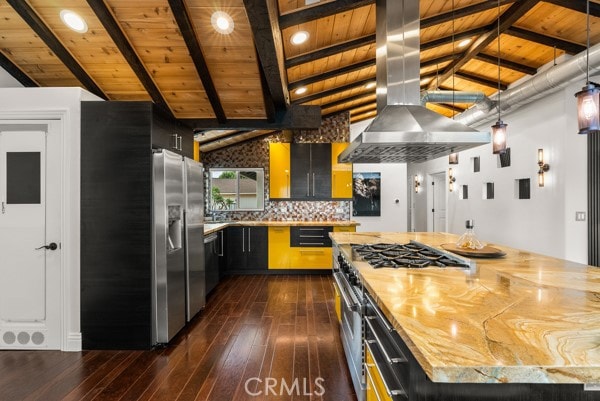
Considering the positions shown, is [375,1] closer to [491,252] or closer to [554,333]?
[491,252]

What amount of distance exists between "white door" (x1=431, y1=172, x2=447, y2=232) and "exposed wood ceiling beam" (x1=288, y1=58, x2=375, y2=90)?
4.58 m

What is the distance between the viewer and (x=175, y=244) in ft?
10.4

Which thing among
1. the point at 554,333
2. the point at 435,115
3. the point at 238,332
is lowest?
the point at 238,332

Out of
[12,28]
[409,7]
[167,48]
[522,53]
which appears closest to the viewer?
[409,7]

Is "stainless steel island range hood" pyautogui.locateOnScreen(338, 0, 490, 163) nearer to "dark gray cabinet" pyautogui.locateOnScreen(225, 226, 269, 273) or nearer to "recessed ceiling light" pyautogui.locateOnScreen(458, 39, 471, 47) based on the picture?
"recessed ceiling light" pyautogui.locateOnScreen(458, 39, 471, 47)

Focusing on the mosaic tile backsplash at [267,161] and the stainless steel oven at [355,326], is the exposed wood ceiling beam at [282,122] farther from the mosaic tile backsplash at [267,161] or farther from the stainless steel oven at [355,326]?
the stainless steel oven at [355,326]

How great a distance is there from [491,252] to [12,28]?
4.32 meters

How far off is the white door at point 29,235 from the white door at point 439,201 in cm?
778

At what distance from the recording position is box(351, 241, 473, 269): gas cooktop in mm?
1888

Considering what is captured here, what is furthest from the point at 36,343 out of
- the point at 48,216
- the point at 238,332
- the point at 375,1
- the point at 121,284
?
the point at 375,1

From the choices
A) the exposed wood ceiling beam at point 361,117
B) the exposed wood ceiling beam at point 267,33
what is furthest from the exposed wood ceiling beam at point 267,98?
the exposed wood ceiling beam at point 361,117

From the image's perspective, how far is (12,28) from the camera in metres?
2.76

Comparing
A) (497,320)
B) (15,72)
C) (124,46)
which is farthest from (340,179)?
(497,320)

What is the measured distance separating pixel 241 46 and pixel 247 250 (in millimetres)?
3578
